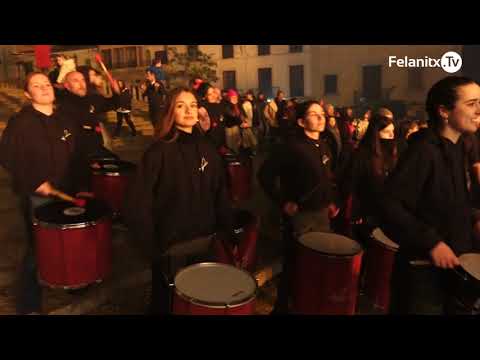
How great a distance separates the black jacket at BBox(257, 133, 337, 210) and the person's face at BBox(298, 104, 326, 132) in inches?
3.3

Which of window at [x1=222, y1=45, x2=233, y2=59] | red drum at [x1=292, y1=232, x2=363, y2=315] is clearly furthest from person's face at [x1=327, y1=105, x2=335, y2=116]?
red drum at [x1=292, y1=232, x2=363, y2=315]

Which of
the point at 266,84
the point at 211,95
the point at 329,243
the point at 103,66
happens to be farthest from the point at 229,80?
the point at 329,243

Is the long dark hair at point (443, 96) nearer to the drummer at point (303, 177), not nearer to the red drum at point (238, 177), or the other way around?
the drummer at point (303, 177)

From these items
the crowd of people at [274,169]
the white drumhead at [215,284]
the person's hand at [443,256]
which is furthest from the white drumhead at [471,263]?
the white drumhead at [215,284]

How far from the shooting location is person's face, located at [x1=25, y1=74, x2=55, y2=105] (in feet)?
9.94

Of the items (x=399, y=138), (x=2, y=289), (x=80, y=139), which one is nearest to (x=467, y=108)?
(x=399, y=138)

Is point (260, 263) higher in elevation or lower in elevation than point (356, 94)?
lower

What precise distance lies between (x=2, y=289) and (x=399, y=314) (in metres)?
2.85

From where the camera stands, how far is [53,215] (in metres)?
2.84

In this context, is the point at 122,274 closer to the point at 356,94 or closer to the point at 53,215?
the point at 53,215

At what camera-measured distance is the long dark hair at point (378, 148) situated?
11.1ft

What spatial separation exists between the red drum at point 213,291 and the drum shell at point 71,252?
90 cm
